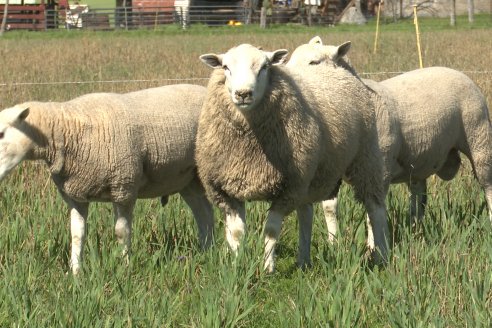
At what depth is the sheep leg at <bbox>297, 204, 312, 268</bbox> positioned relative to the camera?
6094mm

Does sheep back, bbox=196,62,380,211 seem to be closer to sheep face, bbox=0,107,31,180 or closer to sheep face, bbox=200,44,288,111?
sheep face, bbox=200,44,288,111

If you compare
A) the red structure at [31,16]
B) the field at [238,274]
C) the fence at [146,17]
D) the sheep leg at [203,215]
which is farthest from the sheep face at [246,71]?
the red structure at [31,16]

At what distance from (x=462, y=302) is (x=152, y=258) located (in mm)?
1733

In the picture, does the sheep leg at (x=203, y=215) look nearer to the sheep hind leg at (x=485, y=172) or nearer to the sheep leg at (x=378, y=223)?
the sheep leg at (x=378, y=223)

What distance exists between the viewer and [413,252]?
5.28 metres

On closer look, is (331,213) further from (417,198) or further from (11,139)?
(11,139)

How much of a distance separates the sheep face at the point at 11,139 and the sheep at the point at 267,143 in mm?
1035

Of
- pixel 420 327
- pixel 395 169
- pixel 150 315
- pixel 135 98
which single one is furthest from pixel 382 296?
pixel 135 98

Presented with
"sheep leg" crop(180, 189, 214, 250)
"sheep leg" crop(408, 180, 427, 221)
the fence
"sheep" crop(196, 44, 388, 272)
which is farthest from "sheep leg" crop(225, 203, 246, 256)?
the fence

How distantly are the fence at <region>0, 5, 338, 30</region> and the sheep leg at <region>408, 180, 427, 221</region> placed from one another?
34.0m

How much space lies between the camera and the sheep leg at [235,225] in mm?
5730

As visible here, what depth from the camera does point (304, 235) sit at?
6.18 metres

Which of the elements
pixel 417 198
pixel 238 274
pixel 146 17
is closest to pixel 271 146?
pixel 238 274

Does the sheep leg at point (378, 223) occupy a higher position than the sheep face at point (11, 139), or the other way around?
the sheep face at point (11, 139)
